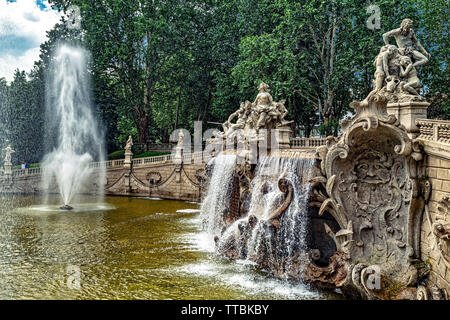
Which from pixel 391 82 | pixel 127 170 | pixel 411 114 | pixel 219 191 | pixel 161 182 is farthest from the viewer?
pixel 127 170

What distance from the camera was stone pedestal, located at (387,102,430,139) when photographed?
27.9ft

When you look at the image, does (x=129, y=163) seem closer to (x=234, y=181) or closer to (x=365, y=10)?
(x=234, y=181)

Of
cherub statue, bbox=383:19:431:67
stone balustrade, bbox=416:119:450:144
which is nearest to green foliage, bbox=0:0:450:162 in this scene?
cherub statue, bbox=383:19:431:67

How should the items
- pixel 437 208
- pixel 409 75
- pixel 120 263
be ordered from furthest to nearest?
pixel 120 263 < pixel 409 75 < pixel 437 208

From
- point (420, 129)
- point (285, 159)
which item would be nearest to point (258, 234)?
point (285, 159)

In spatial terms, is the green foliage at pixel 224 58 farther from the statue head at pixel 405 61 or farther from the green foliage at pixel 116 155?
the statue head at pixel 405 61

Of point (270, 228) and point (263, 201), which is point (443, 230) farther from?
point (263, 201)

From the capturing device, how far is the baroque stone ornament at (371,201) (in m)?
8.34

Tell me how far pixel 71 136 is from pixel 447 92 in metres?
24.9

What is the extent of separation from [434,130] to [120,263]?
28.7 ft

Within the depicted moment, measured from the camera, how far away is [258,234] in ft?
35.6

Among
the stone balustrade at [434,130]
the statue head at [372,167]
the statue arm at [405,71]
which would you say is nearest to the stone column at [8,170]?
the statue head at [372,167]

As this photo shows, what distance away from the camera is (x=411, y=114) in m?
8.58

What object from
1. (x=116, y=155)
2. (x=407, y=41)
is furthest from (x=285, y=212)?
(x=116, y=155)
